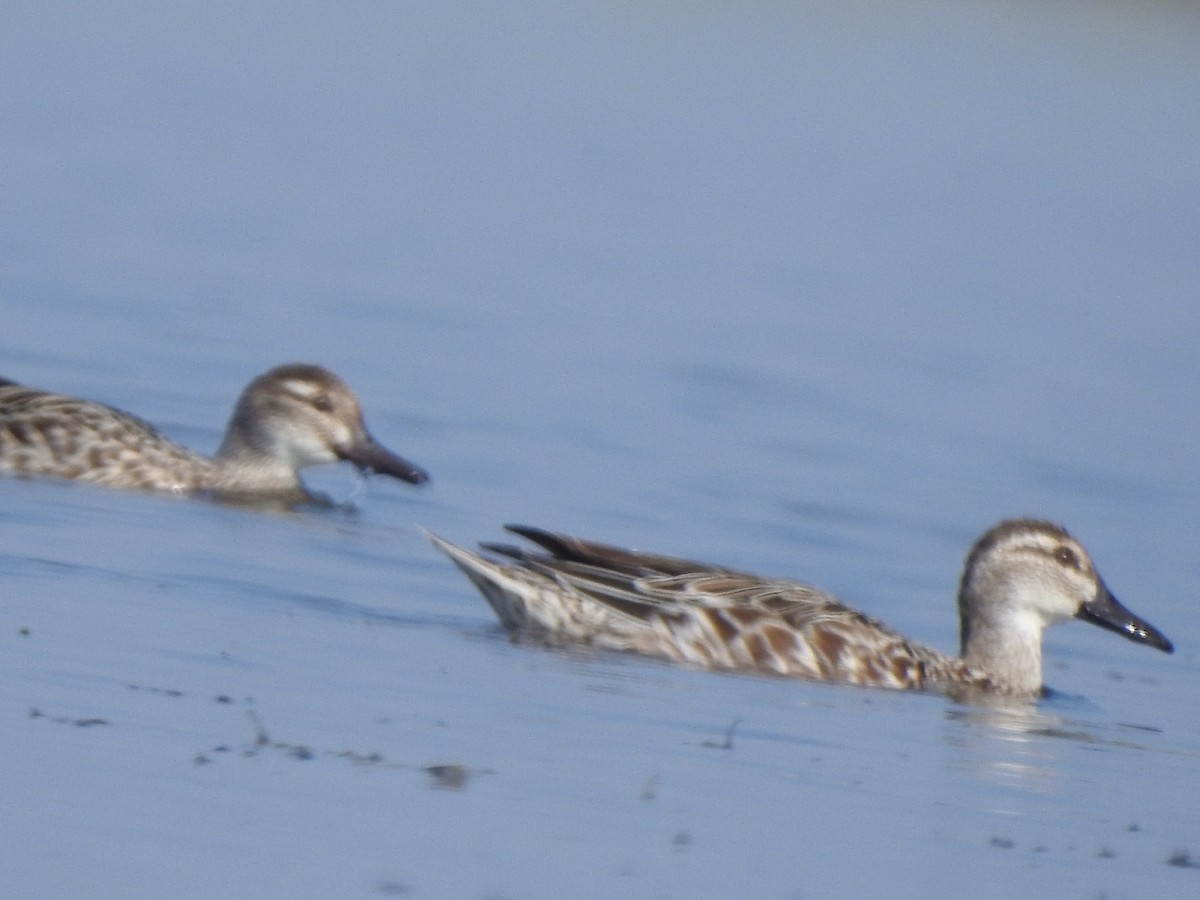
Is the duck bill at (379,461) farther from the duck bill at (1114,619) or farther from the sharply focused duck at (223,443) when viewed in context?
the duck bill at (1114,619)

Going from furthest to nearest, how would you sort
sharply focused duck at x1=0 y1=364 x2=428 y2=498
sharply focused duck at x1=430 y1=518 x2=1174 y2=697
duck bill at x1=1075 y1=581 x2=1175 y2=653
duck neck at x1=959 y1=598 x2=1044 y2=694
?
sharply focused duck at x1=0 y1=364 x2=428 y2=498 < duck bill at x1=1075 y1=581 x2=1175 y2=653 < duck neck at x1=959 y1=598 x2=1044 y2=694 < sharply focused duck at x1=430 y1=518 x2=1174 y2=697

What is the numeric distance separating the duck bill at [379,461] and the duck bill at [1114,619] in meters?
3.40

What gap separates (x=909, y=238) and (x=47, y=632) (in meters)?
17.8

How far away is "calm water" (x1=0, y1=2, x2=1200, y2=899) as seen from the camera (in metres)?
7.43

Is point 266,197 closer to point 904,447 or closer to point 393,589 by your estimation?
point 904,447

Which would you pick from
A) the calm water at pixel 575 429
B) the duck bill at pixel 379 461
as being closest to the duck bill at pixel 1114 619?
the calm water at pixel 575 429

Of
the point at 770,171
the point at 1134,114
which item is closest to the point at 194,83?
the point at 770,171

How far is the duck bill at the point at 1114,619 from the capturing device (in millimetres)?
11328

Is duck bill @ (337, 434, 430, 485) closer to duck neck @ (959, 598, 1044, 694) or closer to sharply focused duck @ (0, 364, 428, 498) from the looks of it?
sharply focused duck @ (0, 364, 428, 498)

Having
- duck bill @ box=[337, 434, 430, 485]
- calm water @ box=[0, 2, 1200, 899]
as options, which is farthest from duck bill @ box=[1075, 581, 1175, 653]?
duck bill @ box=[337, 434, 430, 485]

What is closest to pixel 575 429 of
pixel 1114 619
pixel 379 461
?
pixel 379 461

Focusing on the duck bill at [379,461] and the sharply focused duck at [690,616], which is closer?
the sharply focused duck at [690,616]

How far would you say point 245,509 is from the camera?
1313 cm

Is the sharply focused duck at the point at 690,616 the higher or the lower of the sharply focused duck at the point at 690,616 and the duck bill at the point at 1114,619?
the lower
